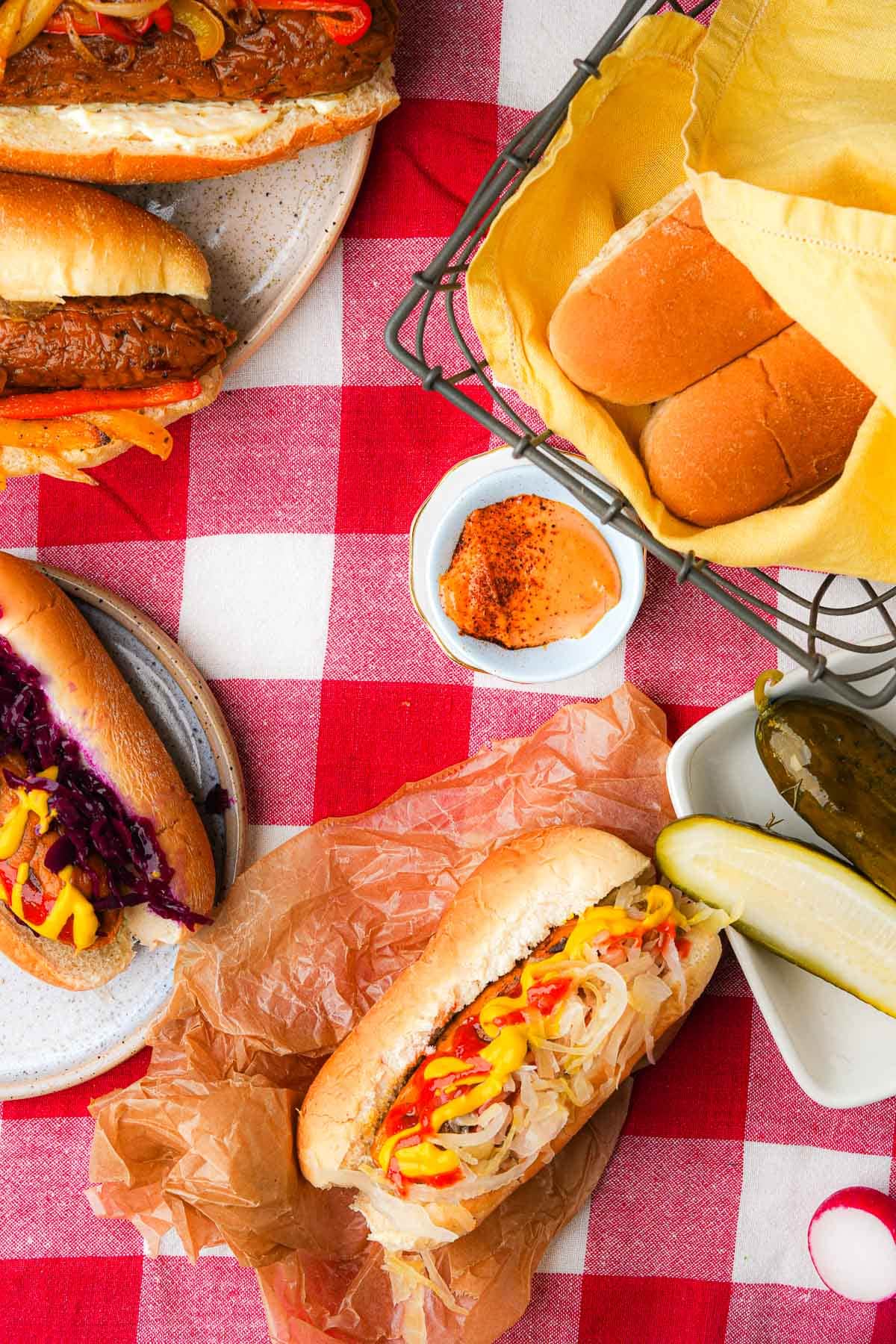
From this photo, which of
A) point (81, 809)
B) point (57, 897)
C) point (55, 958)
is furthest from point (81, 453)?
point (55, 958)

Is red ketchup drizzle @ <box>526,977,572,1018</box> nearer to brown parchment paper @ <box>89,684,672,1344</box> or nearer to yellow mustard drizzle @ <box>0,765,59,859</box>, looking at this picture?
brown parchment paper @ <box>89,684,672,1344</box>

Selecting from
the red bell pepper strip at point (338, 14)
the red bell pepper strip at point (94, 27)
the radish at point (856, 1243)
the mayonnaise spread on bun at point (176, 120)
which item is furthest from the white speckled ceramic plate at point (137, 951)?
the radish at point (856, 1243)

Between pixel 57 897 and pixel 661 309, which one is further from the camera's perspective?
pixel 57 897

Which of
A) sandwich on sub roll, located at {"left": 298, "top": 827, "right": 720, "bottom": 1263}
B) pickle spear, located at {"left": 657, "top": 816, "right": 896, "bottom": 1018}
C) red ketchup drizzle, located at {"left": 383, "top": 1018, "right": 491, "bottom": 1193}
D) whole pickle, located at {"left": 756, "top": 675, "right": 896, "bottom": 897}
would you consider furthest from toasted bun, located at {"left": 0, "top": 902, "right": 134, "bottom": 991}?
whole pickle, located at {"left": 756, "top": 675, "right": 896, "bottom": 897}

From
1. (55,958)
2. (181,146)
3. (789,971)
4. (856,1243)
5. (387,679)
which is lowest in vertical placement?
(856,1243)

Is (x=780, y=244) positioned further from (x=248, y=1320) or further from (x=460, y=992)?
(x=248, y=1320)

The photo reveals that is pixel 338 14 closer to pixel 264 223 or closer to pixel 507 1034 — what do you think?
pixel 264 223
